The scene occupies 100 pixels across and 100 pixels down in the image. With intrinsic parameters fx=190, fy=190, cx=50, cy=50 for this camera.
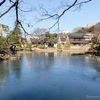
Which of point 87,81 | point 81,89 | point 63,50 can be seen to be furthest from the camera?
point 63,50

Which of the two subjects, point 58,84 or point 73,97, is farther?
point 58,84

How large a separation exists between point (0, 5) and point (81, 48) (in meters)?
19.6

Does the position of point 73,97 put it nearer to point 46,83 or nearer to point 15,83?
point 46,83

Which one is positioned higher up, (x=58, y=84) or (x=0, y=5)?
(x=0, y=5)

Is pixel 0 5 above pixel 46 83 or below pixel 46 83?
above

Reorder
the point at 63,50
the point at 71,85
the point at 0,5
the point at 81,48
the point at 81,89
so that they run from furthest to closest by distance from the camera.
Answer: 1. the point at 81,48
2. the point at 63,50
3. the point at 71,85
4. the point at 81,89
5. the point at 0,5

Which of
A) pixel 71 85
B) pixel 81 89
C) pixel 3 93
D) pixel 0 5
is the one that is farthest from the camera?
pixel 71 85

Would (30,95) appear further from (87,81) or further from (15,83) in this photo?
(87,81)

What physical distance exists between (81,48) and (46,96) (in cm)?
1642

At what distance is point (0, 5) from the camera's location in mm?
1011

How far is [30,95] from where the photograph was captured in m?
4.38

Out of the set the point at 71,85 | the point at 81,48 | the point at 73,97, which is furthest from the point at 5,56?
the point at 81,48

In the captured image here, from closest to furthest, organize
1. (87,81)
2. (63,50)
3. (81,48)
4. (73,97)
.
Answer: (73,97) → (87,81) → (63,50) → (81,48)

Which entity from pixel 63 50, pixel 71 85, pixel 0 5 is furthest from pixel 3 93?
pixel 63 50
